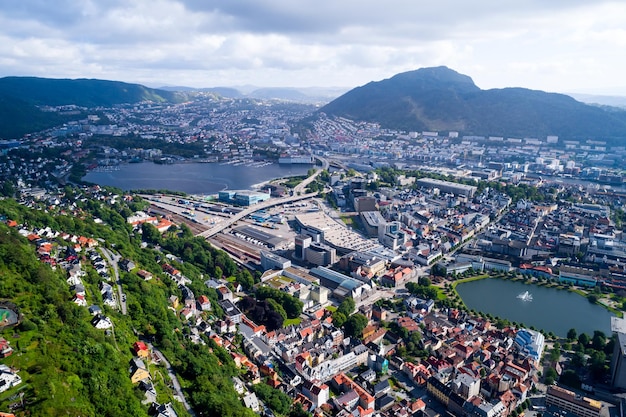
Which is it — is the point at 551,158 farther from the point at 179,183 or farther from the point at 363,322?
the point at 363,322

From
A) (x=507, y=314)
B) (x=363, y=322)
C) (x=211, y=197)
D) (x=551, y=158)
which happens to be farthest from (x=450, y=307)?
(x=551, y=158)

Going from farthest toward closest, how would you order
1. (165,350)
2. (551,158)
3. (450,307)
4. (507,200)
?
(551,158) < (507,200) < (450,307) < (165,350)

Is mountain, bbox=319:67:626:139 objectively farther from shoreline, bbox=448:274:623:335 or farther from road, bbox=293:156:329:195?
shoreline, bbox=448:274:623:335

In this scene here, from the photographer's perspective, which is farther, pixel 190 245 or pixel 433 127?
pixel 433 127

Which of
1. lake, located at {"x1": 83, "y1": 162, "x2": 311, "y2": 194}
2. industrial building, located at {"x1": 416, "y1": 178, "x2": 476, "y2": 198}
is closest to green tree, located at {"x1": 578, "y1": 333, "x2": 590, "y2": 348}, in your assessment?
industrial building, located at {"x1": 416, "y1": 178, "x2": 476, "y2": 198}

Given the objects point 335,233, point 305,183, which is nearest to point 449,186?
point 305,183
